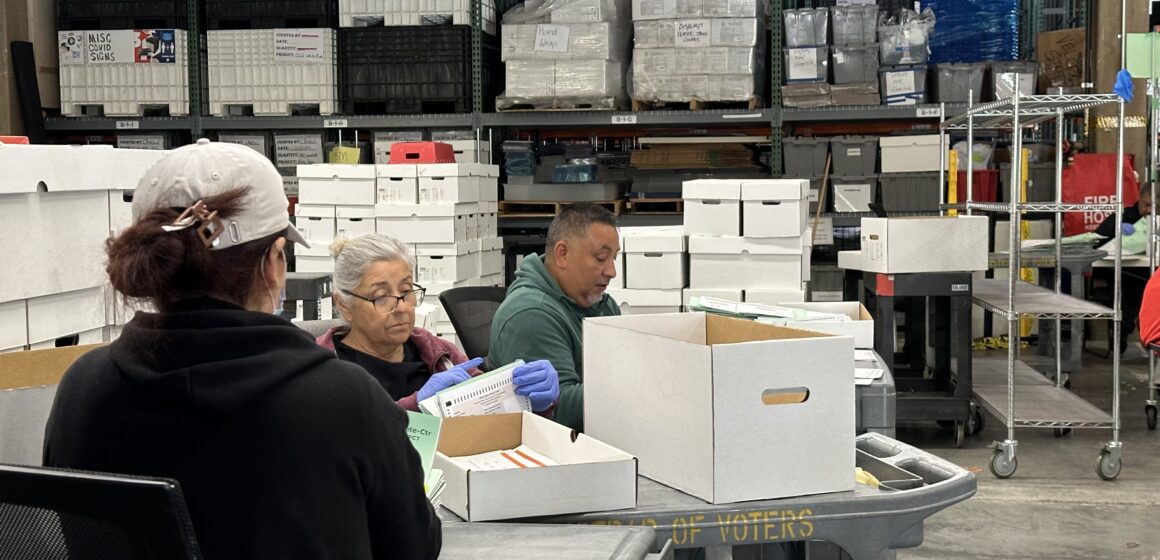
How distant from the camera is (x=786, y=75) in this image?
891 cm

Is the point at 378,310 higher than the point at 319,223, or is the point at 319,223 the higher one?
the point at 319,223

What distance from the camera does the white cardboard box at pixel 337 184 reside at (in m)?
7.55

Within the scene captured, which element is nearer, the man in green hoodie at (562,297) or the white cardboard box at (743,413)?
the white cardboard box at (743,413)

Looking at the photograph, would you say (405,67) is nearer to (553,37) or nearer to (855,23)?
(553,37)

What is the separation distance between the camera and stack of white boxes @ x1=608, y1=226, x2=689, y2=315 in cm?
652

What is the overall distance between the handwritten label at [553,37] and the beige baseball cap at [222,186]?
23.6ft

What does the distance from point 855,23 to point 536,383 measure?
6.59 m

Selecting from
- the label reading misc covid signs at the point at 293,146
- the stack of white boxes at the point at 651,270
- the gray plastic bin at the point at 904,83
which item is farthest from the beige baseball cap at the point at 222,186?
the label reading misc covid signs at the point at 293,146

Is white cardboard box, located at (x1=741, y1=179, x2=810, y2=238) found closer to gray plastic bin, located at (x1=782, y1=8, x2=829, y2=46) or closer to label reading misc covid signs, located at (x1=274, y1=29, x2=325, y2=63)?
gray plastic bin, located at (x1=782, y1=8, x2=829, y2=46)

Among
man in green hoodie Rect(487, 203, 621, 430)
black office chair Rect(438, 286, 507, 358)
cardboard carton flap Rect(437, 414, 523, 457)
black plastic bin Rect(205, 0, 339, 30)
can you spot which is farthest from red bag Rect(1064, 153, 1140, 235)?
cardboard carton flap Rect(437, 414, 523, 457)

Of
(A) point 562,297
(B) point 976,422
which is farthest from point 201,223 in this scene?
(B) point 976,422

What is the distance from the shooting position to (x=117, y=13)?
31.0ft

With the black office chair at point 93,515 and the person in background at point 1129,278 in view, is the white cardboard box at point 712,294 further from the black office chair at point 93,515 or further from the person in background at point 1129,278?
the black office chair at point 93,515

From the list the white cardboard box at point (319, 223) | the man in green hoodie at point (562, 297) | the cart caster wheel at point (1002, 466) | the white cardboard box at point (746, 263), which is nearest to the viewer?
the man in green hoodie at point (562, 297)
